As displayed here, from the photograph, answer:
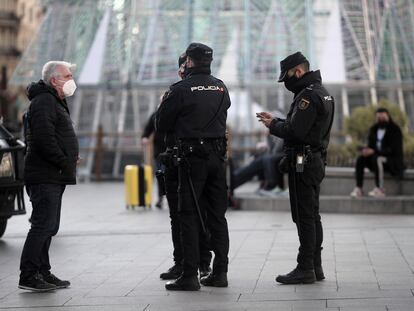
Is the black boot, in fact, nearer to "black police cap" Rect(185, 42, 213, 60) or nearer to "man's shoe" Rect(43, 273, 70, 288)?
"black police cap" Rect(185, 42, 213, 60)

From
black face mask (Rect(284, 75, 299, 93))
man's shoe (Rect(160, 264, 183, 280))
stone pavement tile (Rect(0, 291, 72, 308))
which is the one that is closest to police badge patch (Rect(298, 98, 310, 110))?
black face mask (Rect(284, 75, 299, 93))

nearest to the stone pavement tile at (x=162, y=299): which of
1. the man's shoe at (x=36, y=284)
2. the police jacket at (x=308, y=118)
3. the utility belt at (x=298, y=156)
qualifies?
the man's shoe at (x=36, y=284)

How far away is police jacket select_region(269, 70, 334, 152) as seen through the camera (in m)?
9.58

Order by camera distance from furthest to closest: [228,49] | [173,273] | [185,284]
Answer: [228,49] → [173,273] → [185,284]

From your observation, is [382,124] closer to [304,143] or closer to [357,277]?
[357,277]

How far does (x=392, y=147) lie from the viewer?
17.9 m

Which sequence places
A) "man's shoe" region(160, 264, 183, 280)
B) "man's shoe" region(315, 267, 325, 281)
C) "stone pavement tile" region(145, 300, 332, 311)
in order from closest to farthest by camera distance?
"stone pavement tile" region(145, 300, 332, 311)
"man's shoe" region(315, 267, 325, 281)
"man's shoe" region(160, 264, 183, 280)

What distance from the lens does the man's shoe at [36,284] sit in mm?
9484

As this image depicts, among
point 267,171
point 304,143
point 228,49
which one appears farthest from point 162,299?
point 228,49

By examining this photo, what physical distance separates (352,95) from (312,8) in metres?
3.77

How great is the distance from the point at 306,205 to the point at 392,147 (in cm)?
844

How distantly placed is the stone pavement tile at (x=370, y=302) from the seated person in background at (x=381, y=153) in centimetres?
957

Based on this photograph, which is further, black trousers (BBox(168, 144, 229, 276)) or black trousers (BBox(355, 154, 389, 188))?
black trousers (BBox(355, 154, 389, 188))

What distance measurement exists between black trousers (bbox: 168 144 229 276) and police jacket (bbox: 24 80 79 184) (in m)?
0.94
